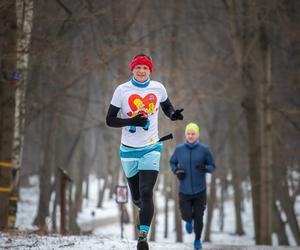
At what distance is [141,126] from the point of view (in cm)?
539

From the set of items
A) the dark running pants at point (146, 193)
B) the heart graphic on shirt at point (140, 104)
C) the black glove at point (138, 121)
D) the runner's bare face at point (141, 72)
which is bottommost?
the dark running pants at point (146, 193)

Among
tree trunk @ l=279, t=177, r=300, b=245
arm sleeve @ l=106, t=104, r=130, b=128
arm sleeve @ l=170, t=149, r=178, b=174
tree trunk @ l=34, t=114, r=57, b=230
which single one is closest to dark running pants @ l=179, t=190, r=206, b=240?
arm sleeve @ l=170, t=149, r=178, b=174

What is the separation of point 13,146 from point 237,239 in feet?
58.5

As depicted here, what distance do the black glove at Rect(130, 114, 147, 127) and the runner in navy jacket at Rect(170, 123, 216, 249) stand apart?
10.6ft

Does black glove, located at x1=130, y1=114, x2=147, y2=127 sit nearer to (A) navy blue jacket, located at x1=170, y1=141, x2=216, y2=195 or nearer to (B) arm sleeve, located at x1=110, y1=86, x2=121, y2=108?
(B) arm sleeve, located at x1=110, y1=86, x2=121, y2=108

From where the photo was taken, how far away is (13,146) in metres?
10.4

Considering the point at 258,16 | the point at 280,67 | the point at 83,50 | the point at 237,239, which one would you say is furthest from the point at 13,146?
the point at 237,239

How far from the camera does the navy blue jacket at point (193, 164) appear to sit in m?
8.37

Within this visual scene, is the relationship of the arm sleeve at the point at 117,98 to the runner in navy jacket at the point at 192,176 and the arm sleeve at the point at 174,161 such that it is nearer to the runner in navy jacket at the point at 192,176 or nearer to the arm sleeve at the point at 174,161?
the runner in navy jacket at the point at 192,176

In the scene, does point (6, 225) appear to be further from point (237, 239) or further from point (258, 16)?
point (237, 239)

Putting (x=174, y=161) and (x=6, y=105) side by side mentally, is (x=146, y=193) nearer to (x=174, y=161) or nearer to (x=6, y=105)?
(x=174, y=161)

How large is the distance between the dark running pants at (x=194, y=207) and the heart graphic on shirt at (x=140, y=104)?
3195 millimetres

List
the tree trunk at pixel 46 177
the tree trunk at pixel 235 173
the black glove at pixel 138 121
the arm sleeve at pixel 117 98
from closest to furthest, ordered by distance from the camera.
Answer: the black glove at pixel 138 121
the arm sleeve at pixel 117 98
the tree trunk at pixel 46 177
the tree trunk at pixel 235 173

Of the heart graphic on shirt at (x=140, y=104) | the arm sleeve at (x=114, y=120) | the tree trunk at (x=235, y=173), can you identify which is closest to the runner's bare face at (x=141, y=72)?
the heart graphic on shirt at (x=140, y=104)
